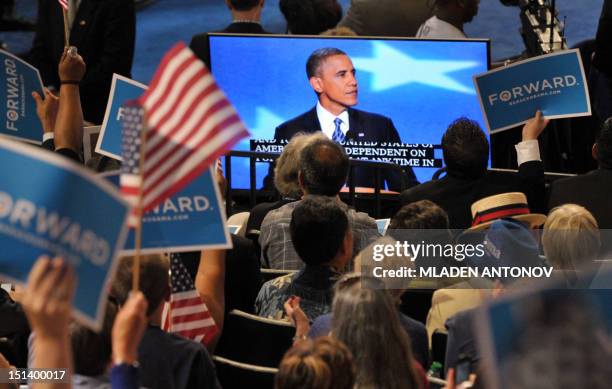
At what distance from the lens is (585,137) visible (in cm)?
927

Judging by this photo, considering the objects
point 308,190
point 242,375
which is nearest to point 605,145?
point 308,190

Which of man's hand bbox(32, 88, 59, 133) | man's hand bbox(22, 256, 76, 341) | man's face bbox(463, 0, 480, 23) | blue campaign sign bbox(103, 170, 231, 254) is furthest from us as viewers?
man's face bbox(463, 0, 480, 23)

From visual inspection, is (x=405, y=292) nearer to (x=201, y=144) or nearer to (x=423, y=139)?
(x=201, y=144)

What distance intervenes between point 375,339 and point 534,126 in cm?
311

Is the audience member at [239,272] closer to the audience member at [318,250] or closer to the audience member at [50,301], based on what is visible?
the audience member at [318,250]

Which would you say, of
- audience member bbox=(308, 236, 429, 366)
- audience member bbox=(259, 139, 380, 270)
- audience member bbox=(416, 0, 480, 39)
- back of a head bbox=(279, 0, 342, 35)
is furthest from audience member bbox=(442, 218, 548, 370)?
back of a head bbox=(279, 0, 342, 35)

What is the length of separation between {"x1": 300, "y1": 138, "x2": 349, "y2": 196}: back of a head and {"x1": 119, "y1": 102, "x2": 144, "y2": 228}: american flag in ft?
7.50

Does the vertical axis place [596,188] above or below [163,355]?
above

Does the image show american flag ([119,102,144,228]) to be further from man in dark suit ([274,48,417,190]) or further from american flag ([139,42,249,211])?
man in dark suit ([274,48,417,190])

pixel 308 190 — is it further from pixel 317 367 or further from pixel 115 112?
pixel 317 367

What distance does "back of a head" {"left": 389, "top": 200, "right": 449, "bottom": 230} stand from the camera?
5.43 meters

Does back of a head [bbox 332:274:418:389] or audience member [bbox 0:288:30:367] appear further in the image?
audience member [bbox 0:288:30:367]

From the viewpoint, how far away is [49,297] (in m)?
3.03

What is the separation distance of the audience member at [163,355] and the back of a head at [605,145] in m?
2.84
